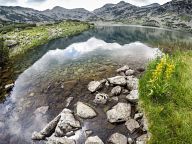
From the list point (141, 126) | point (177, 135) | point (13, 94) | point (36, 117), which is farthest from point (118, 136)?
point (13, 94)

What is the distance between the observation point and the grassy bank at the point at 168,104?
36.7 feet

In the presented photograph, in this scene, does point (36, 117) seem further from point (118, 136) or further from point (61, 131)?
point (118, 136)

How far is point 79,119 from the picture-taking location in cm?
1535

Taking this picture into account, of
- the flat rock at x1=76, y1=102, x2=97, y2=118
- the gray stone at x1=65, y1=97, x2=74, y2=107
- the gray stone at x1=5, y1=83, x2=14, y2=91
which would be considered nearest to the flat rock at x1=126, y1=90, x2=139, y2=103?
the flat rock at x1=76, y1=102, x2=97, y2=118

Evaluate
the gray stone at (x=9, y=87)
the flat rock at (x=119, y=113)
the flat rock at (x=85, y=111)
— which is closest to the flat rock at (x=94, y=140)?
the flat rock at (x=119, y=113)

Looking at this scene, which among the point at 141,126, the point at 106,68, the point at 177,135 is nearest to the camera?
the point at 177,135

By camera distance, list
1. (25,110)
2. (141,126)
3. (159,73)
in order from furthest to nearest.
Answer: (25,110)
(159,73)
(141,126)

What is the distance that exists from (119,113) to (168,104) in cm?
318

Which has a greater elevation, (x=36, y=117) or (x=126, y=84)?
(x=126, y=84)

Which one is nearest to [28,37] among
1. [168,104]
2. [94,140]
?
[94,140]

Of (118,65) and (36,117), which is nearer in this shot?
(36,117)

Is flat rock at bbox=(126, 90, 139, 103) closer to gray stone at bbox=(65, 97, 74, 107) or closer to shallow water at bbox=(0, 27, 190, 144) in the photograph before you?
shallow water at bbox=(0, 27, 190, 144)

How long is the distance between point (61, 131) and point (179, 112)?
662 cm

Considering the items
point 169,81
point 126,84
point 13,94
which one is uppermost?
point 169,81
